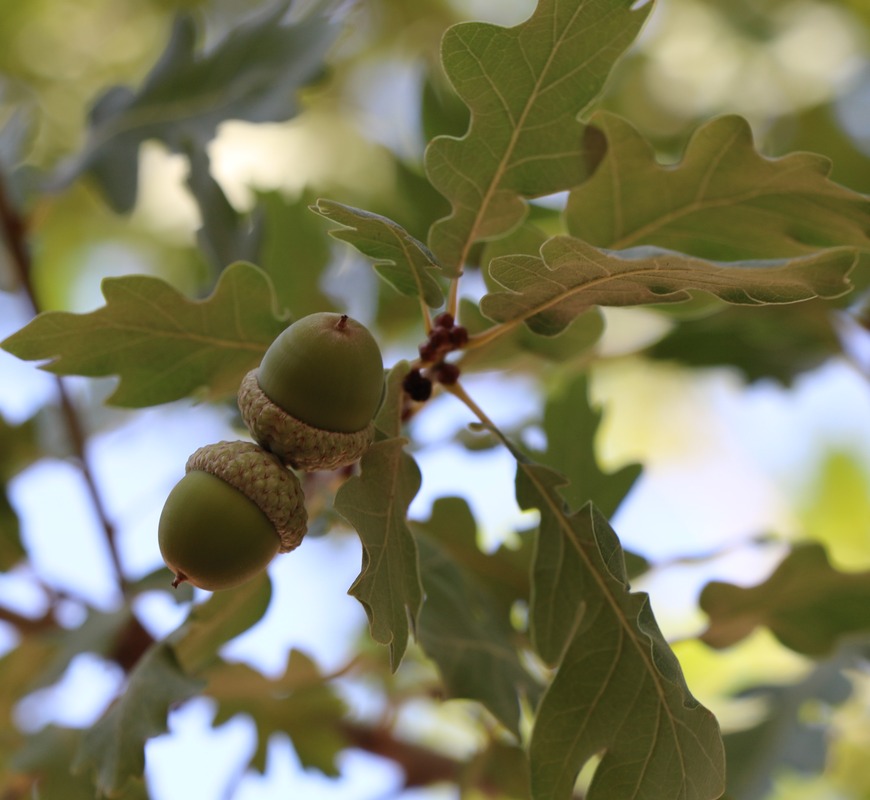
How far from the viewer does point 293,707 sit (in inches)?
60.8

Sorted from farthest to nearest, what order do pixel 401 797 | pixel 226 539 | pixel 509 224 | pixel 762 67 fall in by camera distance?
pixel 762 67, pixel 401 797, pixel 509 224, pixel 226 539

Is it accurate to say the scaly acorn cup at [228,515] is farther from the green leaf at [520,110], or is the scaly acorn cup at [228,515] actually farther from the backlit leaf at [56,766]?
the backlit leaf at [56,766]

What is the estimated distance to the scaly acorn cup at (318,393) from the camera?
2.70ft

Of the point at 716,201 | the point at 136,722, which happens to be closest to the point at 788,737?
the point at 716,201

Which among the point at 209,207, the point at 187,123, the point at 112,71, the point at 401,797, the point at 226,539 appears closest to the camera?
the point at 226,539

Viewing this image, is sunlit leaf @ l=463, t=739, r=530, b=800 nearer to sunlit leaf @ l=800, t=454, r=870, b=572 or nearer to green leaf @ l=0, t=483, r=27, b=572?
green leaf @ l=0, t=483, r=27, b=572

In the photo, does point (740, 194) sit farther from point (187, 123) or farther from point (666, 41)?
point (666, 41)

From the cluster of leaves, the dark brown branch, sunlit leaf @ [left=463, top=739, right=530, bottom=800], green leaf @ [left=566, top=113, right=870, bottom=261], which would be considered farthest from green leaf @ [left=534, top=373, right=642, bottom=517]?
the dark brown branch

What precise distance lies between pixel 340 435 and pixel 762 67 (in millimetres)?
2201

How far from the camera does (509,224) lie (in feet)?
3.32

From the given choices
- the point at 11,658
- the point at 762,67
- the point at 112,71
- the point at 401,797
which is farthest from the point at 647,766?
the point at 112,71

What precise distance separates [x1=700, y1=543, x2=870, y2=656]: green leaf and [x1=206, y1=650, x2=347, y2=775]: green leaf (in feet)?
1.84

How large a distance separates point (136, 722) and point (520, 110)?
696 millimetres

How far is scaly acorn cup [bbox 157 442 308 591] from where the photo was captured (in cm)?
82
